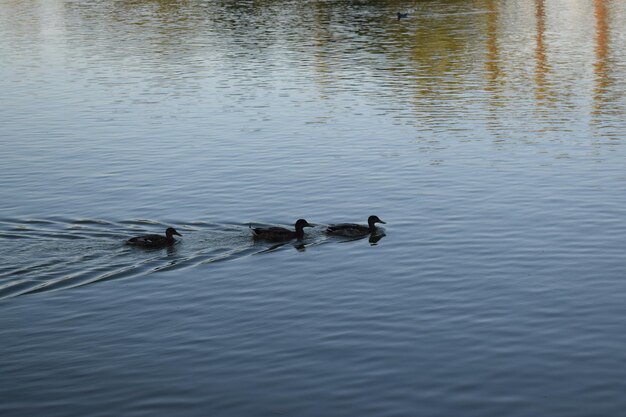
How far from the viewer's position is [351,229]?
24.4 m

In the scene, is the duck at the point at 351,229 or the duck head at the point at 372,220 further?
the duck head at the point at 372,220

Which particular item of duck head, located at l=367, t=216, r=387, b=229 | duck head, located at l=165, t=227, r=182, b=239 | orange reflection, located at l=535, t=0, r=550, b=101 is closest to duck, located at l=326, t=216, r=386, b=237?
duck head, located at l=367, t=216, r=387, b=229

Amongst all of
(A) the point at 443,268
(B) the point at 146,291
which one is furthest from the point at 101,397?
(A) the point at 443,268

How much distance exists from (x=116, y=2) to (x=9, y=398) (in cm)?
8094

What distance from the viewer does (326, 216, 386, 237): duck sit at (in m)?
24.3

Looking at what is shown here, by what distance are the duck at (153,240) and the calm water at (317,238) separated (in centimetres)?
36

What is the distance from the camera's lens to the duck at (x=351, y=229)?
79.9 ft

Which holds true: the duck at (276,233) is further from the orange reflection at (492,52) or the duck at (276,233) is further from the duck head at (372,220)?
the orange reflection at (492,52)

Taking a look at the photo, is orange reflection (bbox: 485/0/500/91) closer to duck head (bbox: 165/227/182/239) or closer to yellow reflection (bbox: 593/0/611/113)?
yellow reflection (bbox: 593/0/611/113)

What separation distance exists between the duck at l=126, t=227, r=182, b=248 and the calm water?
0.36 meters

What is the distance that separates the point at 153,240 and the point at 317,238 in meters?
3.62

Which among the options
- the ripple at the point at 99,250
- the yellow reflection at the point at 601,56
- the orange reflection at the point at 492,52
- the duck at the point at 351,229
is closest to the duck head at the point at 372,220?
the duck at the point at 351,229

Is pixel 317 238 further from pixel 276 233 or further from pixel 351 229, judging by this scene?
pixel 276 233

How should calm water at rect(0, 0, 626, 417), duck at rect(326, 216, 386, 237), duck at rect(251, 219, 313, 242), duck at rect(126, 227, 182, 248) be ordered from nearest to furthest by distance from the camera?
calm water at rect(0, 0, 626, 417) → duck at rect(126, 227, 182, 248) → duck at rect(251, 219, 313, 242) → duck at rect(326, 216, 386, 237)
